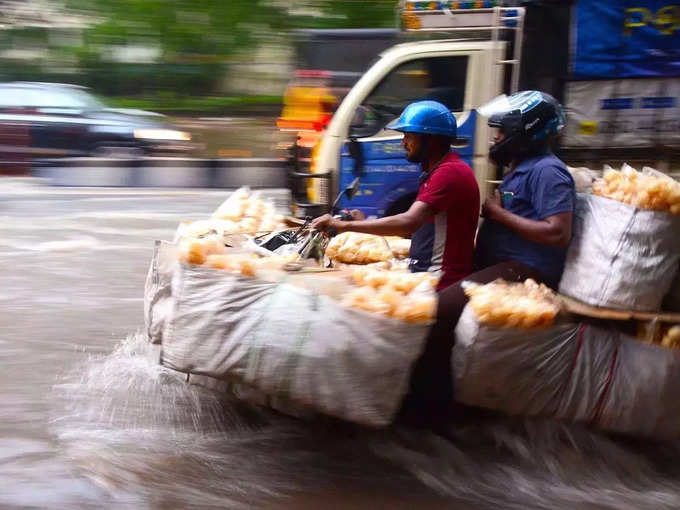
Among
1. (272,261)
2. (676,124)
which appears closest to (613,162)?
(676,124)

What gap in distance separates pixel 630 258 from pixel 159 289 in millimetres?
2248

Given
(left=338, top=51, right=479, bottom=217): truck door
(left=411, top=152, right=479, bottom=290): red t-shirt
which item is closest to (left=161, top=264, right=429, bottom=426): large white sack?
(left=411, top=152, right=479, bottom=290): red t-shirt

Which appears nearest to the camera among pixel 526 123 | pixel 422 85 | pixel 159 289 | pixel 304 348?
pixel 304 348

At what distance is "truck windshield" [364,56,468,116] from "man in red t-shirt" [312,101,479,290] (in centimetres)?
346

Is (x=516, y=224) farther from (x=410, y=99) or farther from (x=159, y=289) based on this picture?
(x=410, y=99)

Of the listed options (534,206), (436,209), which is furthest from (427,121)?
(534,206)

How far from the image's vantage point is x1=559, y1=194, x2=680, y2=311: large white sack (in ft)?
12.7

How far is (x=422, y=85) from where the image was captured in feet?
25.6

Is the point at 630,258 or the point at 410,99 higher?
the point at 410,99

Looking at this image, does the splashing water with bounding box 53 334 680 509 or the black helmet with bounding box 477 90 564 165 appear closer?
the splashing water with bounding box 53 334 680 509

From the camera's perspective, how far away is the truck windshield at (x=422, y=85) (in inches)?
303

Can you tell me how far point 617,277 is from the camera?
3.92 m

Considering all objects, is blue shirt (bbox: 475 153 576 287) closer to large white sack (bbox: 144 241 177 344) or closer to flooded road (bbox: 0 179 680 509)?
flooded road (bbox: 0 179 680 509)

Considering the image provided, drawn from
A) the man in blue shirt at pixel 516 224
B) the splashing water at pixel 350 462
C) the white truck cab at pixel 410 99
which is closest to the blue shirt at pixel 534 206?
the man in blue shirt at pixel 516 224
